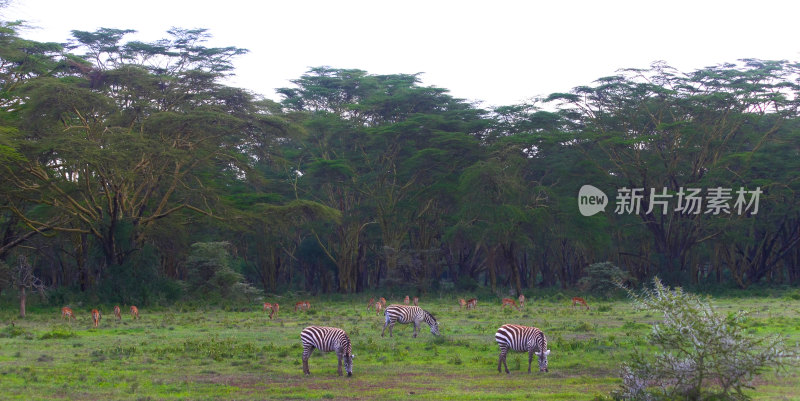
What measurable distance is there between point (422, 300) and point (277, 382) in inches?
990

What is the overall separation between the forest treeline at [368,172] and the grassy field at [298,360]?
27.0ft

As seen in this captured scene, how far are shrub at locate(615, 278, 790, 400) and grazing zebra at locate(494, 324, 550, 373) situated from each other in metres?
3.41

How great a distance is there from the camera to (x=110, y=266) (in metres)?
33.2

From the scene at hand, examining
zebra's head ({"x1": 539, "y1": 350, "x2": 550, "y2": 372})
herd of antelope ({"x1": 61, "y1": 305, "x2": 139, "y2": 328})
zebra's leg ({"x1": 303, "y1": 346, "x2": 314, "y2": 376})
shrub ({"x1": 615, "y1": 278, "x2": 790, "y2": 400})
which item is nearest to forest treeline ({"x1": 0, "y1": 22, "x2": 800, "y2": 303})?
herd of antelope ({"x1": 61, "y1": 305, "x2": 139, "y2": 328})

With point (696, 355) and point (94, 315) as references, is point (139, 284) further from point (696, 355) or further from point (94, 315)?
point (696, 355)

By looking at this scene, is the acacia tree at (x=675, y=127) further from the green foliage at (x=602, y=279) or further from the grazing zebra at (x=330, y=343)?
the grazing zebra at (x=330, y=343)

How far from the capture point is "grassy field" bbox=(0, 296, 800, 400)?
12117mm

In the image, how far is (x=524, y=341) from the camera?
13805 mm

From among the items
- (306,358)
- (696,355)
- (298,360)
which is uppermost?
(696,355)

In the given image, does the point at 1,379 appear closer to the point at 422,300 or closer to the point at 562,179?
the point at 422,300

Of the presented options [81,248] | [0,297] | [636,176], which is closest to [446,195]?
[636,176]

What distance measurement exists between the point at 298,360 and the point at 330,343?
2147 mm

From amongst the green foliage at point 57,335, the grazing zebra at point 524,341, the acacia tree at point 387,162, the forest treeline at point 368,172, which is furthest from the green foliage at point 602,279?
the green foliage at point 57,335

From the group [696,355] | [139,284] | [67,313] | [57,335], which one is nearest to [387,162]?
[139,284]
